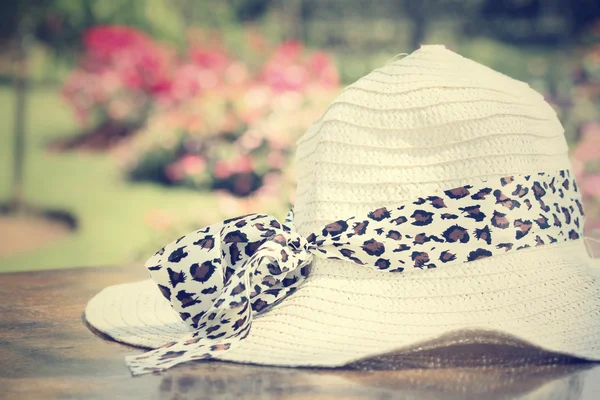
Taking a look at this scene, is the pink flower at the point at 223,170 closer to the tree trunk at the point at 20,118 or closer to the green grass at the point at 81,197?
the green grass at the point at 81,197

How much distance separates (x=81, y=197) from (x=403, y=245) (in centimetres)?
307

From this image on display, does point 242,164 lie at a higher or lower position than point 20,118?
lower

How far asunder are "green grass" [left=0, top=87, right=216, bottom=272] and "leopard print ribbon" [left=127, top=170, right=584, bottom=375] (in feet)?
7.69

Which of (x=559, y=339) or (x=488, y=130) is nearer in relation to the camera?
(x=559, y=339)

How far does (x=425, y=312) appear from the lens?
4.29 ft

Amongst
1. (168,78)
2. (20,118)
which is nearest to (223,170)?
(168,78)

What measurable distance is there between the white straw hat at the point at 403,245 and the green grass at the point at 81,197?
2.34 metres

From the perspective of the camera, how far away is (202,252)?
1.40 meters

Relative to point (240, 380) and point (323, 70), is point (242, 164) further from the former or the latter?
point (240, 380)

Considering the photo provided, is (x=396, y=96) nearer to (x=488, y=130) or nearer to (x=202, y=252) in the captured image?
(x=488, y=130)

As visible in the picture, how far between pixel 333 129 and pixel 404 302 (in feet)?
1.04

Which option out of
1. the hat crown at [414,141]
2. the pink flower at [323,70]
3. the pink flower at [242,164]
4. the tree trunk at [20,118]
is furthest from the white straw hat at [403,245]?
the tree trunk at [20,118]

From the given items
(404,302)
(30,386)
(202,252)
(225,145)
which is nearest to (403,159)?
(404,302)

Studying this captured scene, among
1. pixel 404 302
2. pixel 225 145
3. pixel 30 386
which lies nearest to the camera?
pixel 30 386
